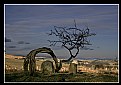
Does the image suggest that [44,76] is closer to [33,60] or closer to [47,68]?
[47,68]

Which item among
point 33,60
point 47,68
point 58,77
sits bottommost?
point 58,77

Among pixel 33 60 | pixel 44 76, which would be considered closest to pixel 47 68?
pixel 44 76

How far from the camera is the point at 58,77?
3.26 metres

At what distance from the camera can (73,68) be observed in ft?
10.7

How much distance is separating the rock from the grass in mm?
52

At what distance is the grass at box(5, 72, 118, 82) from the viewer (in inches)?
127

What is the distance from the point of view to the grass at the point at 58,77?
10.6 feet

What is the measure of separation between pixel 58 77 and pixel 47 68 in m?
0.18

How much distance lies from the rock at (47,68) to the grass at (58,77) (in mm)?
52

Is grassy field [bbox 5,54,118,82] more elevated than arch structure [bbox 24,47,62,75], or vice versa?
arch structure [bbox 24,47,62,75]

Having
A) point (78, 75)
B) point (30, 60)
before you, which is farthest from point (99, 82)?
point (30, 60)

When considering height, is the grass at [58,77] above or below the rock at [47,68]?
below

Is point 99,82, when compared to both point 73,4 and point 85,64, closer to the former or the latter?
point 85,64
